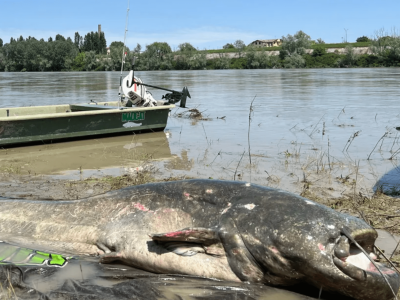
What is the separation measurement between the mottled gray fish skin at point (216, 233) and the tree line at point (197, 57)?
6982cm

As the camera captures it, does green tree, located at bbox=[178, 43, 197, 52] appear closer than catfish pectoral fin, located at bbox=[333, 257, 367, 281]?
No

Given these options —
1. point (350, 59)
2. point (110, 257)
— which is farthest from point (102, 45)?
point (110, 257)

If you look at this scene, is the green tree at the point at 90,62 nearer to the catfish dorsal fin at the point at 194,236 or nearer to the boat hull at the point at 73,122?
Answer: the boat hull at the point at 73,122

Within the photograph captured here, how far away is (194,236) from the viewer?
339 cm

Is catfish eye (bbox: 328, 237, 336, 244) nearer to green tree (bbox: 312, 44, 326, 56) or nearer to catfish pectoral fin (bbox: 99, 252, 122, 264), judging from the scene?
catfish pectoral fin (bbox: 99, 252, 122, 264)

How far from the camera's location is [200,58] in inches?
3893

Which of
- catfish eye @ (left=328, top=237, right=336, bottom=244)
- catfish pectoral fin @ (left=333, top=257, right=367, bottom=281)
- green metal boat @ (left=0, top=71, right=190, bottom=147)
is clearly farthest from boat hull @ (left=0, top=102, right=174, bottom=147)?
catfish pectoral fin @ (left=333, top=257, right=367, bottom=281)

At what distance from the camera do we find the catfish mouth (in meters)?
3.00

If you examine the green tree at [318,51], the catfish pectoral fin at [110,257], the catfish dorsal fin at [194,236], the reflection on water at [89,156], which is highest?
the green tree at [318,51]

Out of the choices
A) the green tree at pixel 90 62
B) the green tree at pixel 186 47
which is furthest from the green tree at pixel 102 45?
the green tree at pixel 90 62

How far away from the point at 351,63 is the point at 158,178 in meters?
84.4

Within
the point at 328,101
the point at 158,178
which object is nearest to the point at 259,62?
the point at 328,101

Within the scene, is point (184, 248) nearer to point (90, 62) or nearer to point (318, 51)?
point (318, 51)

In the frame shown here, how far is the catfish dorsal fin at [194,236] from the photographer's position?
3.37m
